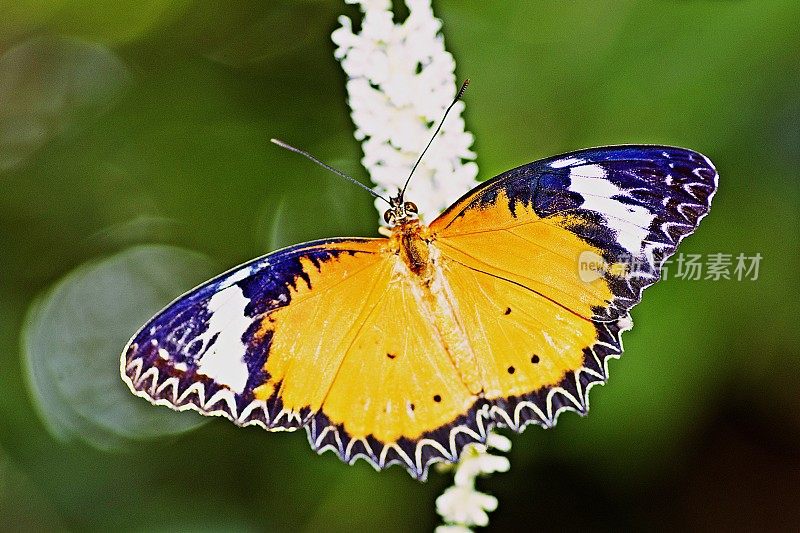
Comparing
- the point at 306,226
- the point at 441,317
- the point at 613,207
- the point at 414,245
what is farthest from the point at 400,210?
the point at 306,226

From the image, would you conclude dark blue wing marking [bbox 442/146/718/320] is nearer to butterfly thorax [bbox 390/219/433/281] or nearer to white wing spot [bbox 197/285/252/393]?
butterfly thorax [bbox 390/219/433/281]

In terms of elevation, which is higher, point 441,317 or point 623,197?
point 623,197

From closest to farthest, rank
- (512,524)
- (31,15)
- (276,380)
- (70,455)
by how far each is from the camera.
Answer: (276,380) < (512,524) < (70,455) < (31,15)

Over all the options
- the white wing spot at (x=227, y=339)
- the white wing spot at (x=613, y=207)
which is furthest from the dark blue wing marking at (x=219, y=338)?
the white wing spot at (x=613, y=207)

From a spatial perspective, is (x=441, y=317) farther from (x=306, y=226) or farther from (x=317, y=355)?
(x=306, y=226)

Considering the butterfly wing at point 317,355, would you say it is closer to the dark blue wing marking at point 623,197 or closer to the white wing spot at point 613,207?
the dark blue wing marking at point 623,197

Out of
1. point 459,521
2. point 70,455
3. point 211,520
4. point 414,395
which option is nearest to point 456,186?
point 414,395

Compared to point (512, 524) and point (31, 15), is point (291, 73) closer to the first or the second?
point (31, 15)

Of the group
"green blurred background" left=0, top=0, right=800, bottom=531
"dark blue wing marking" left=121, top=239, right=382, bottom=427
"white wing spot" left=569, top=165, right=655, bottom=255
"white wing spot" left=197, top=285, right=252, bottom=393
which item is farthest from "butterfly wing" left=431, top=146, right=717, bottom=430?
"green blurred background" left=0, top=0, right=800, bottom=531

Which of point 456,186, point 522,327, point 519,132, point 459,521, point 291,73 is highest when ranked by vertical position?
point 291,73
